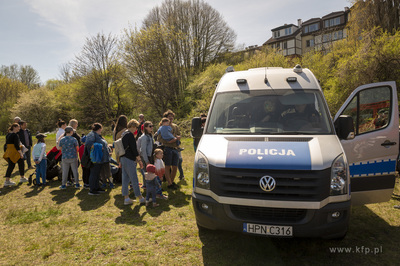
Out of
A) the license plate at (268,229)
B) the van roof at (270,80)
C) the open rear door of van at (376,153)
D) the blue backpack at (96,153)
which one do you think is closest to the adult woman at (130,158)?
the blue backpack at (96,153)

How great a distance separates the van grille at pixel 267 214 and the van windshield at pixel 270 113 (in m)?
1.26

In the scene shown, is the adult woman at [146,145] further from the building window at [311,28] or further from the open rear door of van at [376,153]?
the building window at [311,28]

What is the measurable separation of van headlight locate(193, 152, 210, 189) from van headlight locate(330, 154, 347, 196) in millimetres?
1647

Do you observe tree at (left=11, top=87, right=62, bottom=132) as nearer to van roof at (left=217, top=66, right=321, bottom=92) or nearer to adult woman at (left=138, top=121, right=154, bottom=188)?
adult woman at (left=138, top=121, right=154, bottom=188)

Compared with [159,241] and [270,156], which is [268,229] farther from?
[159,241]

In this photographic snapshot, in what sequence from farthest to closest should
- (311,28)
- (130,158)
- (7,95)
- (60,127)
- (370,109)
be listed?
(311,28), (7,95), (60,127), (130,158), (370,109)

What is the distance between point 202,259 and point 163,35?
980 inches

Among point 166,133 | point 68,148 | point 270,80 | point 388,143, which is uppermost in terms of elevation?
point 270,80

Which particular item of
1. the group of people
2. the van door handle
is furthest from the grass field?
the van door handle

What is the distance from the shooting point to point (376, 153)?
4402 mm

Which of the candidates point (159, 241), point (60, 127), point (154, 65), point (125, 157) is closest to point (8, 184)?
point (60, 127)

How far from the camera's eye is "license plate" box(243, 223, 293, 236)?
3.28 metres

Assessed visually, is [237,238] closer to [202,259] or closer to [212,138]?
[202,259]

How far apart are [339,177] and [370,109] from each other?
2.05 metres
